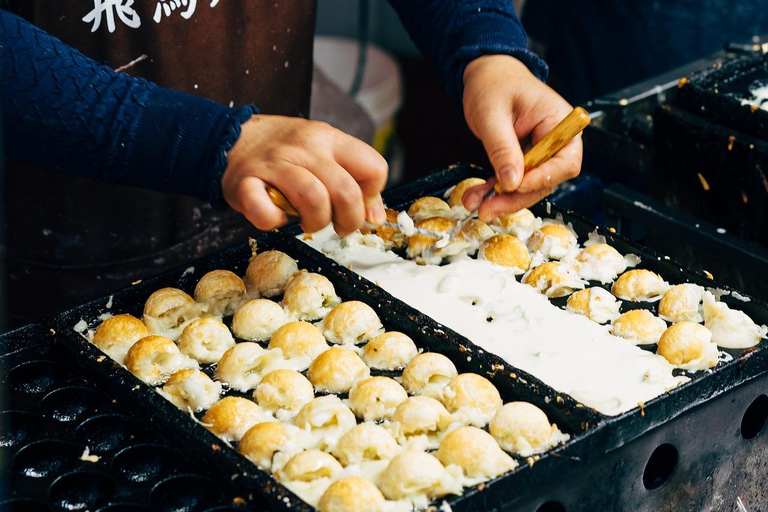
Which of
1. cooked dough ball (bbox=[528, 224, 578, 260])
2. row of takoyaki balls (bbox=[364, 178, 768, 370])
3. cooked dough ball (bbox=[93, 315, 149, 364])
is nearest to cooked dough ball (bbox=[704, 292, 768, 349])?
row of takoyaki balls (bbox=[364, 178, 768, 370])

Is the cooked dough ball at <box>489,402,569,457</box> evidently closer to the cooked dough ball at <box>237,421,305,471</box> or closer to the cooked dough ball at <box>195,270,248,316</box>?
the cooked dough ball at <box>237,421,305,471</box>

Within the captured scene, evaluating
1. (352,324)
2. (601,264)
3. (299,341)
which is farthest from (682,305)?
(299,341)

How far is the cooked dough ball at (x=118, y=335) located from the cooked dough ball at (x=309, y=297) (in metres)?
0.32

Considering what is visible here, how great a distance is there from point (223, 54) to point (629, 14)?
2239 mm

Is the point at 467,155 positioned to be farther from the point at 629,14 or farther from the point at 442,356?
the point at 442,356

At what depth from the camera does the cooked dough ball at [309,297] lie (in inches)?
78.7

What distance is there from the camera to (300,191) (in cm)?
179

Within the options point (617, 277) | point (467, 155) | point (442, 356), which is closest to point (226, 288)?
point (442, 356)

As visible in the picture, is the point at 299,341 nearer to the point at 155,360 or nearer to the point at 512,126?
the point at 155,360

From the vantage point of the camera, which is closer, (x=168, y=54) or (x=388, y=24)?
(x=168, y=54)

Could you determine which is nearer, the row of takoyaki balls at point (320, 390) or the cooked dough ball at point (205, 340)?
the row of takoyaki balls at point (320, 390)

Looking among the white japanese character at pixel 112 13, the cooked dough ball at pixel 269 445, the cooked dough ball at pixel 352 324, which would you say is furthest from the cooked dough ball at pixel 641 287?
the white japanese character at pixel 112 13

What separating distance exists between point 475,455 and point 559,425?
203mm

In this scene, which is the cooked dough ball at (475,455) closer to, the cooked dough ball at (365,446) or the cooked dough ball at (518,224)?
the cooked dough ball at (365,446)
